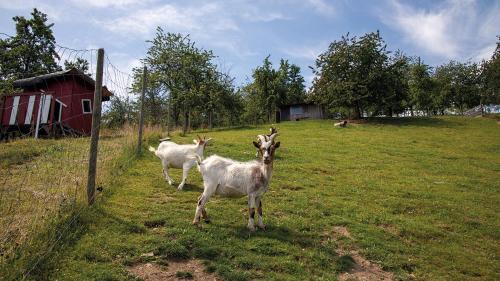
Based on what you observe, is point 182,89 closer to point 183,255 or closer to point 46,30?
point 46,30

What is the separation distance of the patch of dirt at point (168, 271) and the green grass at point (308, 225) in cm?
17

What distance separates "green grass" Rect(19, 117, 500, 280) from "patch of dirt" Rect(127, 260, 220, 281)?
0.17 m

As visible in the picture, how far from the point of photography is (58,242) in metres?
7.38

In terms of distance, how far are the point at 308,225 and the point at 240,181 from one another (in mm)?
2095

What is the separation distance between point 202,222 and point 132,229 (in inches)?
62.7

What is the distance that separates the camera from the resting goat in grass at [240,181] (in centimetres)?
923

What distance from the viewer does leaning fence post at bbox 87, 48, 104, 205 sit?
8.87m

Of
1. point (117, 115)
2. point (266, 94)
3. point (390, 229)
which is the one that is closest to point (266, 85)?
point (266, 94)

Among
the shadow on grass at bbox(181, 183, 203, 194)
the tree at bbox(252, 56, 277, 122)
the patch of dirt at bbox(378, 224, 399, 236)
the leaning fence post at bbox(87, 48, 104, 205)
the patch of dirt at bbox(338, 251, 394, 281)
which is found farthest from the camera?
the tree at bbox(252, 56, 277, 122)

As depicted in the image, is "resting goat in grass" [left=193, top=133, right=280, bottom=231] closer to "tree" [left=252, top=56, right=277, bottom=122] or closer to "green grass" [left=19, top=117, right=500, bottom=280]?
"green grass" [left=19, top=117, right=500, bottom=280]

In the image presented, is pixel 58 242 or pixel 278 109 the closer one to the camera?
pixel 58 242

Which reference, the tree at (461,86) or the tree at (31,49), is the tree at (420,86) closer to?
the tree at (461,86)

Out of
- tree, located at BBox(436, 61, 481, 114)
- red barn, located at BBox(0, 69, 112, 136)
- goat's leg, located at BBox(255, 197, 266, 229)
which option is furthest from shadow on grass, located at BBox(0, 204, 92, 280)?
tree, located at BBox(436, 61, 481, 114)

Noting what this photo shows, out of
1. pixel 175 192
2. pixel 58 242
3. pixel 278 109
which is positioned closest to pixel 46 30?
pixel 278 109
